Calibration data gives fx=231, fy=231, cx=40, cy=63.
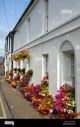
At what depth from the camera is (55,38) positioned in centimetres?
301

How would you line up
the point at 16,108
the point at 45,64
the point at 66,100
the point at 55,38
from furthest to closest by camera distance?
the point at 45,64 → the point at 55,38 → the point at 66,100 → the point at 16,108

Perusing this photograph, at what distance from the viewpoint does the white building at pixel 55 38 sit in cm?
222

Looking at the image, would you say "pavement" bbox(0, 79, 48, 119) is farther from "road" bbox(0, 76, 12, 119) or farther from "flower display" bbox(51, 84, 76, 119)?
"flower display" bbox(51, 84, 76, 119)

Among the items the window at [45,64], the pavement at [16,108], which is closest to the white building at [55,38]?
the window at [45,64]

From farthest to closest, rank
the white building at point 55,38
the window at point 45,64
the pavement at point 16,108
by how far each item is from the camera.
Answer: the window at point 45,64, the white building at point 55,38, the pavement at point 16,108

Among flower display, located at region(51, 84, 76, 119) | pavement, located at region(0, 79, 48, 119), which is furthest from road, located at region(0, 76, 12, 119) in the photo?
flower display, located at region(51, 84, 76, 119)

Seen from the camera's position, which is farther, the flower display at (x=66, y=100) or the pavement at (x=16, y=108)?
the flower display at (x=66, y=100)

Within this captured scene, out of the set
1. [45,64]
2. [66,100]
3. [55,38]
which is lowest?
[66,100]

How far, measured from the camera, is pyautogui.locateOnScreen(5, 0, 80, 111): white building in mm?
2225

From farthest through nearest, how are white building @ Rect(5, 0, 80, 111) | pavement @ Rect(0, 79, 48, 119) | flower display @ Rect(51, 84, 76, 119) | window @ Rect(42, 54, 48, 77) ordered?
1. window @ Rect(42, 54, 48, 77)
2. flower display @ Rect(51, 84, 76, 119)
3. white building @ Rect(5, 0, 80, 111)
4. pavement @ Rect(0, 79, 48, 119)

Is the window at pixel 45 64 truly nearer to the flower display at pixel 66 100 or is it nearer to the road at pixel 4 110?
the flower display at pixel 66 100

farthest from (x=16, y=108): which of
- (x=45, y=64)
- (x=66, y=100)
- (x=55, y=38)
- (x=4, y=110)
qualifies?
(x=45, y=64)

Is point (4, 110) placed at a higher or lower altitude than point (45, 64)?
lower

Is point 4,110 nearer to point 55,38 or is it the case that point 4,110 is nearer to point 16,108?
point 16,108
